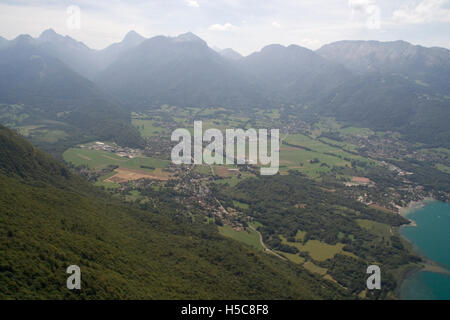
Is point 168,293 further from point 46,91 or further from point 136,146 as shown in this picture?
point 46,91

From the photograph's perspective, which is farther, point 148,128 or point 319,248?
point 148,128

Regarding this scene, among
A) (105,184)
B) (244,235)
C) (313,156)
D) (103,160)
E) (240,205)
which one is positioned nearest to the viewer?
(244,235)

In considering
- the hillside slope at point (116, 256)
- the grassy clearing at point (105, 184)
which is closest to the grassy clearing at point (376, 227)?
the hillside slope at point (116, 256)

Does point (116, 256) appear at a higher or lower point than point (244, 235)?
higher

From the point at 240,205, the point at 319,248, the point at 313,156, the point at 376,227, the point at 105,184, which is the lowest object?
the point at 319,248

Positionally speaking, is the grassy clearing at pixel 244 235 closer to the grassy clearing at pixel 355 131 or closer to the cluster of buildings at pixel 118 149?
the cluster of buildings at pixel 118 149

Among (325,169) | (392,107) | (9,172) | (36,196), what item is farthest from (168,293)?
(392,107)

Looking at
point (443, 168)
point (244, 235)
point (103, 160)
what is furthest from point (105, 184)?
point (443, 168)

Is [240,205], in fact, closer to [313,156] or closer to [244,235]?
[244,235]
